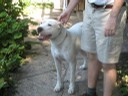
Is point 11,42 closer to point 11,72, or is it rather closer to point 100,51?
point 11,72

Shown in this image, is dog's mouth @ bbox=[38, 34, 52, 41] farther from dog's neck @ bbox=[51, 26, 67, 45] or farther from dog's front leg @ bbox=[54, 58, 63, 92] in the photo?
dog's front leg @ bbox=[54, 58, 63, 92]

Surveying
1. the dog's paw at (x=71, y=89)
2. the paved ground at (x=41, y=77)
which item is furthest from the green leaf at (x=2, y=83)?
the dog's paw at (x=71, y=89)

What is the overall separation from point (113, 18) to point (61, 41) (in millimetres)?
1089

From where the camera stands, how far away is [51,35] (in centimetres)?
396

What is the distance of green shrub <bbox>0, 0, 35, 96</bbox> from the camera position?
171 inches

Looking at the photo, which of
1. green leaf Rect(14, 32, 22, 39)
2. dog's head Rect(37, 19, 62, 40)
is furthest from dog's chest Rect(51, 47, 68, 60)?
green leaf Rect(14, 32, 22, 39)

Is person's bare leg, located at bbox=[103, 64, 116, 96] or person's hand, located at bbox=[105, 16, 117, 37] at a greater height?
person's hand, located at bbox=[105, 16, 117, 37]

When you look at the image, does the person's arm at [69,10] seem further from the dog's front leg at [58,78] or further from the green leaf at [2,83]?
the green leaf at [2,83]

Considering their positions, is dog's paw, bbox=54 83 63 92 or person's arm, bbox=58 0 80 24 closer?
person's arm, bbox=58 0 80 24

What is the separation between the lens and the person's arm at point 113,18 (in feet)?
10.3

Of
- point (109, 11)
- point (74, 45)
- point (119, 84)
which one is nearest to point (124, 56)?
point (119, 84)

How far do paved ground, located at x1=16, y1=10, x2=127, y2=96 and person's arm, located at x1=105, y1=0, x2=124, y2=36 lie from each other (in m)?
1.33

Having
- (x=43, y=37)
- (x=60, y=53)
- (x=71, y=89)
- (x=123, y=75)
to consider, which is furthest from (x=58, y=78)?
(x=123, y=75)

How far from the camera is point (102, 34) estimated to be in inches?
135
